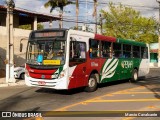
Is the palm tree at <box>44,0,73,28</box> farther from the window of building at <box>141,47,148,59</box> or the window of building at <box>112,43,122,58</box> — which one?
the window of building at <box>112,43,122,58</box>

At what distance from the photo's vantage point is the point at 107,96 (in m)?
14.8

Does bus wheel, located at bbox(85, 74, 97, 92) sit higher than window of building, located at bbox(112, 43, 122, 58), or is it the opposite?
window of building, located at bbox(112, 43, 122, 58)

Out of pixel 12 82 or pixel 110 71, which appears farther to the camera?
pixel 12 82

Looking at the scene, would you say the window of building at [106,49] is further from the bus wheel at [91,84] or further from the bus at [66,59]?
the bus wheel at [91,84]

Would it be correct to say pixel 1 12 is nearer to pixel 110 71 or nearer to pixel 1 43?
pixel 1 43

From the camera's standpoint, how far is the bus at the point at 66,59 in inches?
577

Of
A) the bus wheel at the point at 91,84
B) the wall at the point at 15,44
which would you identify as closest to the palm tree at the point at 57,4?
the wall at the point at 15,44

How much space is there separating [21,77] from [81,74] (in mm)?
11617

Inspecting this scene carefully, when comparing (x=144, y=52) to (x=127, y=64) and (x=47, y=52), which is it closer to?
(x=127, y=64)

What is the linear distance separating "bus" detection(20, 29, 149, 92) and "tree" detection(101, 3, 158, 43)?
43.7m

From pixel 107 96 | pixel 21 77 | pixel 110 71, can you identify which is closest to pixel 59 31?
pixel 107 96

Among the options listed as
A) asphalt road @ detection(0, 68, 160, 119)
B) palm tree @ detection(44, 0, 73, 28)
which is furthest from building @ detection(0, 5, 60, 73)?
asphalt road @ detection(0, 68, 160, 119)

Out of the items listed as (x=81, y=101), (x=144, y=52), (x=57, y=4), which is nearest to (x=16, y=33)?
(x=57, y=4)

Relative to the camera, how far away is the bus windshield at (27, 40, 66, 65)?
48.2 ft
